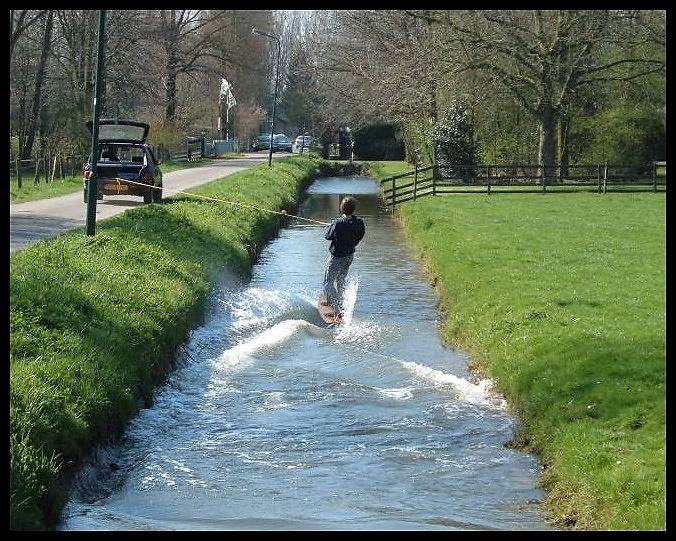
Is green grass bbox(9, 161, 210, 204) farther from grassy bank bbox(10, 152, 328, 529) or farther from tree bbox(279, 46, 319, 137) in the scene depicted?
tree bbox(279, 46, 319, 137)

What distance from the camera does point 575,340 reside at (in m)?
12.1

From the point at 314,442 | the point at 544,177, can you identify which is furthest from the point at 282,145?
the point at 314,442

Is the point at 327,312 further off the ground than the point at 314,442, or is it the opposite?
the point at 327,312

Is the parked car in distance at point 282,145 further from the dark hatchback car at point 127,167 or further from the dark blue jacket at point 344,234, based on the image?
the dark blue jacket at point 344,234

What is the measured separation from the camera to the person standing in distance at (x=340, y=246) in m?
16.4

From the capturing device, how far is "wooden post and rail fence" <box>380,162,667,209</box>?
3831 centimetres

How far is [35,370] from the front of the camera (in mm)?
8930

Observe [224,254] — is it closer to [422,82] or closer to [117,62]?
[422,82]

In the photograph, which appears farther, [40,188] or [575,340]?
[40,188]

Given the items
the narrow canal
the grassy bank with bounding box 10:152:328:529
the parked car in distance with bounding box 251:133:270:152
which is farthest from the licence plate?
the parked car in distance with bounding box 251:133:270:152

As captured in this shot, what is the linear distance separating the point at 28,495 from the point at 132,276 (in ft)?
25.3

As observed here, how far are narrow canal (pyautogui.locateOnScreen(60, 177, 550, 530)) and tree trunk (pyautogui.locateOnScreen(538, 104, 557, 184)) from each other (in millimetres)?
25826

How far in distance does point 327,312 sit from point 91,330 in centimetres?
598

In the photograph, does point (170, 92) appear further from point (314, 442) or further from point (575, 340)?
point (314, 442)
